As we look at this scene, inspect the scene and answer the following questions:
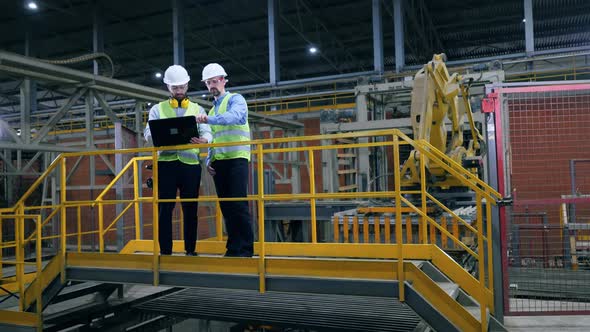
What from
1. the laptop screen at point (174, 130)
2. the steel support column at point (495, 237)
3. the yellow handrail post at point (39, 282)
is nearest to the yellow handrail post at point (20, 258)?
the yellow handrail post at point (39, 282)

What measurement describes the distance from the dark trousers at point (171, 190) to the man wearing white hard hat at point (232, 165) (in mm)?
372

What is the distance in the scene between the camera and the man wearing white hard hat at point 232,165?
5023 millimetres

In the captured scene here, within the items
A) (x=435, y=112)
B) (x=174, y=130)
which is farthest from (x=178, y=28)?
(x=174, y=130)

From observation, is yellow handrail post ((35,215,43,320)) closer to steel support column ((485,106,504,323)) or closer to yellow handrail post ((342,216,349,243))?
yellow handrail post ((342,216,349,243))

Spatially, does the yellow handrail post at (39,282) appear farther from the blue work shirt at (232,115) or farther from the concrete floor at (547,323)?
the concrete floor at (547,323)

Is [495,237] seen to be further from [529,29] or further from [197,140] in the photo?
[529,29]

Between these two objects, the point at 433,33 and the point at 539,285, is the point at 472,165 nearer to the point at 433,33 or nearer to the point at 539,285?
the point at 539,285

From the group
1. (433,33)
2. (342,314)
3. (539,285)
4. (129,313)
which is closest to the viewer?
(342,314)

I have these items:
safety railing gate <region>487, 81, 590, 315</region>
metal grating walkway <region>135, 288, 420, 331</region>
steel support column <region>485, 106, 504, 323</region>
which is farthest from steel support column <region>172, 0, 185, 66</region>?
steel support column <region>485, 106, 504, 323</region>

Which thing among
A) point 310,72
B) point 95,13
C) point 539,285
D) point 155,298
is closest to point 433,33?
point 310,72

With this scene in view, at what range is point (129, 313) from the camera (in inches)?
290

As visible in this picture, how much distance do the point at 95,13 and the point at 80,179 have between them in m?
7.18

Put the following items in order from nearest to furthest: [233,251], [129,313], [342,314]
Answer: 1. [233,251]
2. [342,314]
3. [129,313]

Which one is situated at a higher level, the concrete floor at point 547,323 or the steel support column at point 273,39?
the steel support column at point 273,39
